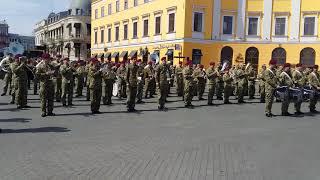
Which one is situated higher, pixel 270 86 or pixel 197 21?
pixel 197 21

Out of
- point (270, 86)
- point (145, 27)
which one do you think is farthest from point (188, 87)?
point (145, 27)

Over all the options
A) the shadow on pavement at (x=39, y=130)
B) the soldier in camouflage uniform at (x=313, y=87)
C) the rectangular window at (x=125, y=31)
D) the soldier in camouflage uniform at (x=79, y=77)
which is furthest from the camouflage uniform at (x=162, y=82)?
the rectangular window at (x=125, y=31)

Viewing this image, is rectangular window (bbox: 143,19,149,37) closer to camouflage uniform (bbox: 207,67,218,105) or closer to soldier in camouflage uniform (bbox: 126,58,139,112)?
camouflage uniform (bbox: 207,67,218,105)

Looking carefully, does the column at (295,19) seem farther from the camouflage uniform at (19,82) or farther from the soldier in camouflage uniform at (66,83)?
the camouflage uniform at (19,82)

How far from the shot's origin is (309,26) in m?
42.3

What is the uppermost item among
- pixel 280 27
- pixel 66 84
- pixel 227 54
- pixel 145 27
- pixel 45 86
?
pixel 145 27

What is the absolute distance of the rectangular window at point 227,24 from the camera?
145ft

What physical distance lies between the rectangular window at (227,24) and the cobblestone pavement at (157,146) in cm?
2920

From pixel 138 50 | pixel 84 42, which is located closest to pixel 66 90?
pixel 138 50

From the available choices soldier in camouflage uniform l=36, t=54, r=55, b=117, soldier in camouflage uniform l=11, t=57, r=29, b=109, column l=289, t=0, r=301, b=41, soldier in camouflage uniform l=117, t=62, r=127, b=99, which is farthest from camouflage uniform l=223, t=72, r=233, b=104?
column l=289, t=0, r=301, b=41

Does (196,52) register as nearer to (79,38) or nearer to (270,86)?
(270,86)

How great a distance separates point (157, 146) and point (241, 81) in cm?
1217

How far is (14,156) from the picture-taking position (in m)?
8.77

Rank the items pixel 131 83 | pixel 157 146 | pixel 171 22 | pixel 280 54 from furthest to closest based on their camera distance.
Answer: pixel 171 22 → pixel 280 54 → pixel 131 83 → pixel 157 146
